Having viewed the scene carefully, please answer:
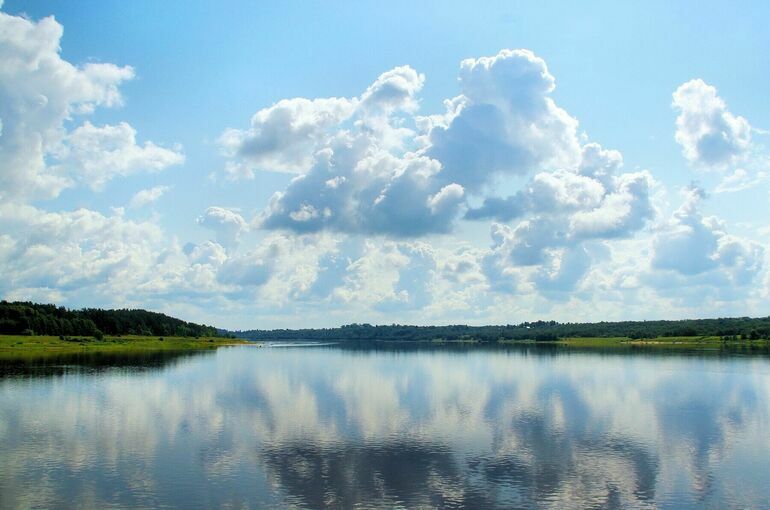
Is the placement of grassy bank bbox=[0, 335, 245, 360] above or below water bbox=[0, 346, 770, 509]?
above

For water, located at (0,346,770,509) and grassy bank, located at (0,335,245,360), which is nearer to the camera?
water, located at (0,346,770,509)

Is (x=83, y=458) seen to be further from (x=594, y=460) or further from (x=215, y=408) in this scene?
(x=594, y=460)

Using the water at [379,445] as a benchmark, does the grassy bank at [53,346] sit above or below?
above

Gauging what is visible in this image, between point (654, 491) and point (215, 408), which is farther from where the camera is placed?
point (215, 408)

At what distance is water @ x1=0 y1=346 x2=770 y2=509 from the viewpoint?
111ft

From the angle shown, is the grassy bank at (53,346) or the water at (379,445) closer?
the water at (379,445)

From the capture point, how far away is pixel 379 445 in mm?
45969

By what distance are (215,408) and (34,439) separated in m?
19.9

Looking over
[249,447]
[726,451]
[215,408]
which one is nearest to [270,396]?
[215,408]

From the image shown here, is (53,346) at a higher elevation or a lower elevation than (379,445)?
higher

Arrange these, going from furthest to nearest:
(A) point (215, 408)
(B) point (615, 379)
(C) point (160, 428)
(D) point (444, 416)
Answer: (B) point (615, 379) → (A) point (215, 408) → (D) point (444, 416) → (C) point (160, 428)

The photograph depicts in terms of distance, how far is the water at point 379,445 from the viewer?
3391 cm

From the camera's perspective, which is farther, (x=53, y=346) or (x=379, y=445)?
(x=53, y=346)

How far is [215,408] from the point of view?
64.3 meters
